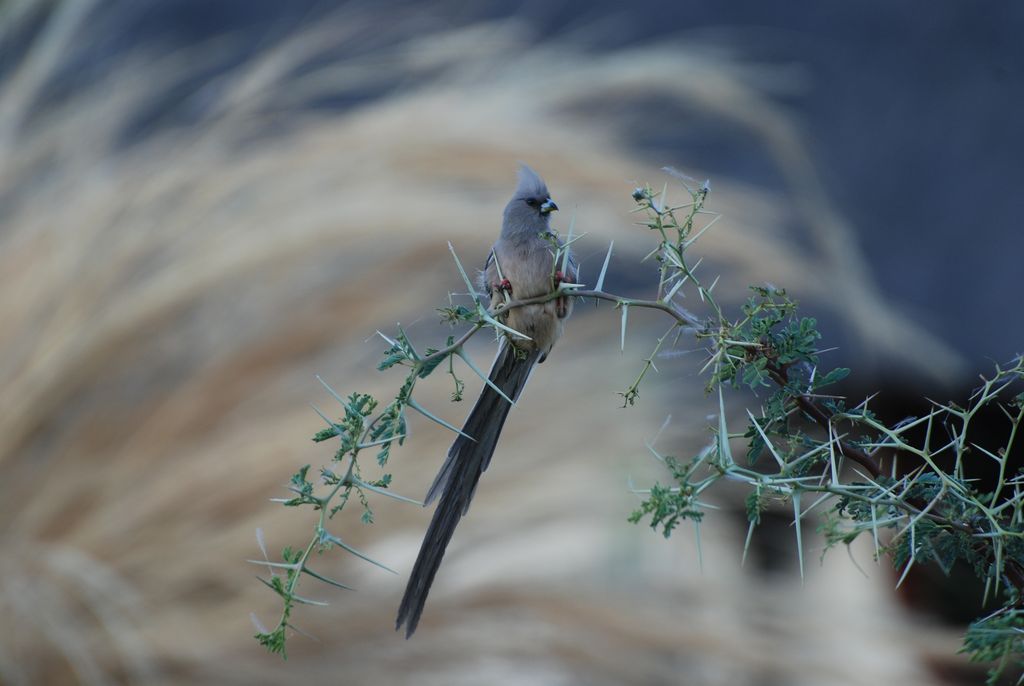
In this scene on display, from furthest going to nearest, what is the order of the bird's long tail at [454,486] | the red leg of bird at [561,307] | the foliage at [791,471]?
1. the red leg of bird at [561,307]
2. the bird's long tail at [454,486]
3. the foliage at [791,471]

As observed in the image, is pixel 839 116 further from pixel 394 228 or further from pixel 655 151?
pixel 394 228

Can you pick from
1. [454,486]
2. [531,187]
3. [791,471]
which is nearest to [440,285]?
[531,187]

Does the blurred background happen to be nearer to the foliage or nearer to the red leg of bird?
the red leg of bird

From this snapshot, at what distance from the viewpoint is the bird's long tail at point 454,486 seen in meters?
0.75

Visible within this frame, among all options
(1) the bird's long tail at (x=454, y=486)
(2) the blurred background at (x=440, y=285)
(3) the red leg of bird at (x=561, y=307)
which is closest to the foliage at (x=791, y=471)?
(1) the bird's long tail at (x=454, y=486)

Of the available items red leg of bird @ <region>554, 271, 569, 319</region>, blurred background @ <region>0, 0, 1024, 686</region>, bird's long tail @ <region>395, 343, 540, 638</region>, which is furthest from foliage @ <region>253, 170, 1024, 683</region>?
blurred background @ <region>0, 0, 1024, 686</region>

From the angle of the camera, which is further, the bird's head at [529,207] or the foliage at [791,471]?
the bird's head at [529,207]

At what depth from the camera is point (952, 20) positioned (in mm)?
2861

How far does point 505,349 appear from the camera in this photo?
0.93 m

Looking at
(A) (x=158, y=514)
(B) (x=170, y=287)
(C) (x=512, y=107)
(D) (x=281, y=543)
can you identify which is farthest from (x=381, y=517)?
(C) (x=512, y=107)

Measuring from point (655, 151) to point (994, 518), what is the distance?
2.40 metres

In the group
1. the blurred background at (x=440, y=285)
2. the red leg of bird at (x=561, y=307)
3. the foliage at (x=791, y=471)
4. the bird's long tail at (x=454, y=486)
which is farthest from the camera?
the blurred background at (x=440, y=285)

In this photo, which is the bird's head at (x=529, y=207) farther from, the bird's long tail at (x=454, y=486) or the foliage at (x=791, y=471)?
the foliage at (x=791, y=471)

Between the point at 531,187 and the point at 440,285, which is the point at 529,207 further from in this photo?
the point at 440,285
